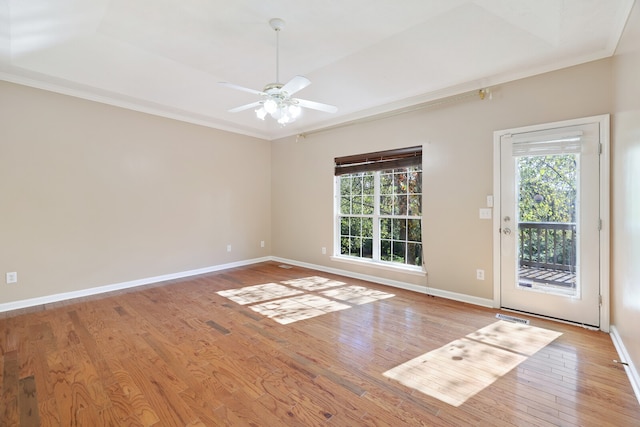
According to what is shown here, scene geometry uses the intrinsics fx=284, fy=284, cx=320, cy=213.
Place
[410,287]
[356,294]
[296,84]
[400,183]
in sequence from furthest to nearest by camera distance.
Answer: [400,183]
[410,287]
[356,294]
[296,84]

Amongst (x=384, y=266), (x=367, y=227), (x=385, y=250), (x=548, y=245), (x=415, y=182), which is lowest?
(x=384, y=266)

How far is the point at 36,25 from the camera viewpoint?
8.93 feet

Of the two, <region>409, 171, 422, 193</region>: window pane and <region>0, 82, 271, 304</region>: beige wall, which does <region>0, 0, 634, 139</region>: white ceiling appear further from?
<region>409, 171, 422, 193</region>: window pane

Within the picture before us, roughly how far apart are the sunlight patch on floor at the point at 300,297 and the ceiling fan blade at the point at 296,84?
2324 millimetres

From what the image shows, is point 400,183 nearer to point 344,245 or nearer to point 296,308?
point 344,245

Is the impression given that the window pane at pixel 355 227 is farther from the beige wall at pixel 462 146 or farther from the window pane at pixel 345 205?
the beige wall at pixel 462 146

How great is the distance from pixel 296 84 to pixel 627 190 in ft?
9.07

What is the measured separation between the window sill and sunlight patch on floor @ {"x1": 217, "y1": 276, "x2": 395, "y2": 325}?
1.46 ft

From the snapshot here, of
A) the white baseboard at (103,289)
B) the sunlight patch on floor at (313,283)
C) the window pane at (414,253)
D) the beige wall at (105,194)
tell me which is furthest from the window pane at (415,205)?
the white baseboard at (103,289)

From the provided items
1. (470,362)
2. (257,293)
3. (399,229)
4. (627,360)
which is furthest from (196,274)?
(627,360)

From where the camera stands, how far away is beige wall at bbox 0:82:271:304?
3416 millimetres

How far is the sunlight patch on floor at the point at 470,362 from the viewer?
1.94 meters

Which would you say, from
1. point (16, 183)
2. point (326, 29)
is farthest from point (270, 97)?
point (16, 183)

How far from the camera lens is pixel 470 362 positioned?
2.25 m
